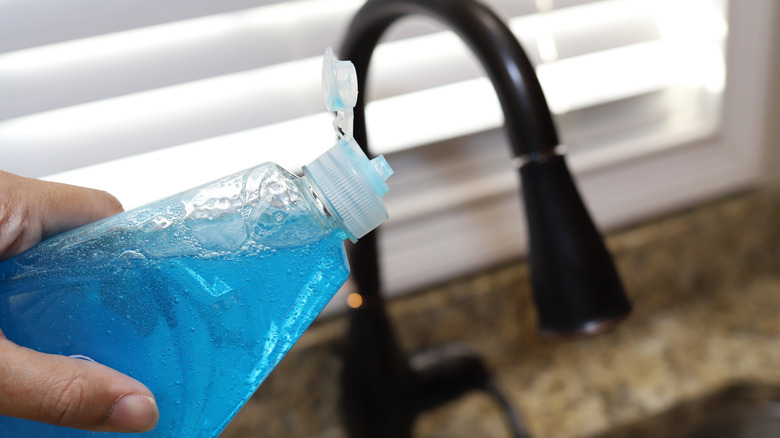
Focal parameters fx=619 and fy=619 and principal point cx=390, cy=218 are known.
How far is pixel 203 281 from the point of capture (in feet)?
1.06

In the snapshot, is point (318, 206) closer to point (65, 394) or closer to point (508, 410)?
point (65, 394)

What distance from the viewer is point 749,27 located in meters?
0.79

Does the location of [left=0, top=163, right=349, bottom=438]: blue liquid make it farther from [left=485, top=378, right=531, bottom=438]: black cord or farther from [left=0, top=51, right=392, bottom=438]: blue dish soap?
[left=485, top=378, right=531, bottom=438]: black cord

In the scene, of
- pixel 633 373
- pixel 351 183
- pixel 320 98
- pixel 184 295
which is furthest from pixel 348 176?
pixel 633 373

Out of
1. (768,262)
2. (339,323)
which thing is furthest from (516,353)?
(768,262)

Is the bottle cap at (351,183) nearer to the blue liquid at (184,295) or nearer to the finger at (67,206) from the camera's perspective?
the blue liquid at (184,295)

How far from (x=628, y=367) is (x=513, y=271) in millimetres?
178

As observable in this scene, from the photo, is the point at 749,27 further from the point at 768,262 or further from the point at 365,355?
the point at 365,355

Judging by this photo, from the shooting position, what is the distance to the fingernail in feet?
0.96

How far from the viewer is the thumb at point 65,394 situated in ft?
0.95

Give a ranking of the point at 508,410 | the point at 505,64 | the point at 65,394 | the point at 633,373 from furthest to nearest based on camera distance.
A: the point at 633,373, the point at 508,410, the point at 505,64, the point at 65,394

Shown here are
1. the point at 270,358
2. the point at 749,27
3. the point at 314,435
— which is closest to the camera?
the point at 270,358

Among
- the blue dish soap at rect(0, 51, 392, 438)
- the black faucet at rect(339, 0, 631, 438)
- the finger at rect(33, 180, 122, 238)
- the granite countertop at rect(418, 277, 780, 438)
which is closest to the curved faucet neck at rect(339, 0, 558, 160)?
the black faucet at rect(339, 0, 631, 438)

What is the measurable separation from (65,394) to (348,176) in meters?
0.17
